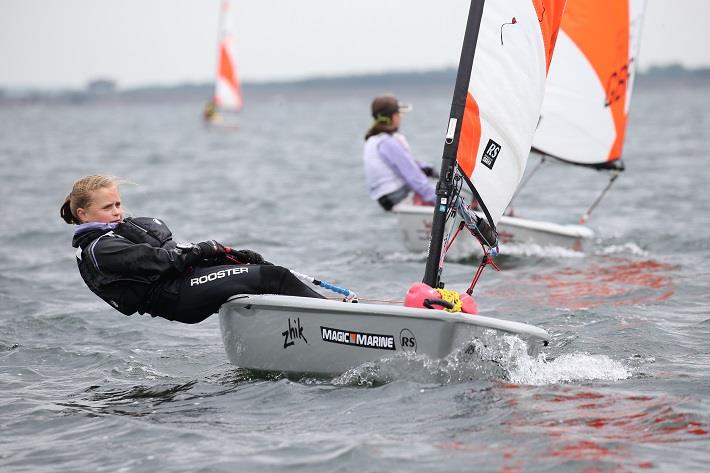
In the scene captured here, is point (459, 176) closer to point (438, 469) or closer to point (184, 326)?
point (438, 469)

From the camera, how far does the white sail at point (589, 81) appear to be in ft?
27.5

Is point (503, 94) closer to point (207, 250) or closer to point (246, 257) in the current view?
point (246, 257)

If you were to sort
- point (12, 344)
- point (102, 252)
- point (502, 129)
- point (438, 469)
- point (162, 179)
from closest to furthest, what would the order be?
point (438, 469) → point (102, 252) → point (502, 129) → point (12, 344) → point (162, 179)

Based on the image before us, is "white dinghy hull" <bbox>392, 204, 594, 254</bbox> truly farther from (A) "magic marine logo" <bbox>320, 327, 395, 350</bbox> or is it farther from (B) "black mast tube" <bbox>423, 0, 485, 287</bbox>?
(A) "magic marine logo" <bbox>320, 327, 395, 350</bbox>

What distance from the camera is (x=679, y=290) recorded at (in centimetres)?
689

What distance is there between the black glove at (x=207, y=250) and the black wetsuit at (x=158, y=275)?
32 millimetres

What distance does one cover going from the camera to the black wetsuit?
15.1ft

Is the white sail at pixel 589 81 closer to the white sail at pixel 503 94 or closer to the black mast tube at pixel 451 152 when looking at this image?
the white sail at pixel 503 94

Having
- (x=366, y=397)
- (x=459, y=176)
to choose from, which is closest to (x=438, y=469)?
(x=366, y=397)

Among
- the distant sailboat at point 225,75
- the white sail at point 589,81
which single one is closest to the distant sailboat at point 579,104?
the white sail at point 589,81

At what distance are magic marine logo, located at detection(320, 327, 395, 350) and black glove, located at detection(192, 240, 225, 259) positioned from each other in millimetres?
662

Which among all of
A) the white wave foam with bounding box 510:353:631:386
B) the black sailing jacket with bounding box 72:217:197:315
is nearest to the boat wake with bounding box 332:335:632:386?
the white wave foam with bounding box 510:353:631:386

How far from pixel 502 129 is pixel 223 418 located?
75.1 inches

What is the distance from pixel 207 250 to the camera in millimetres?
4742
